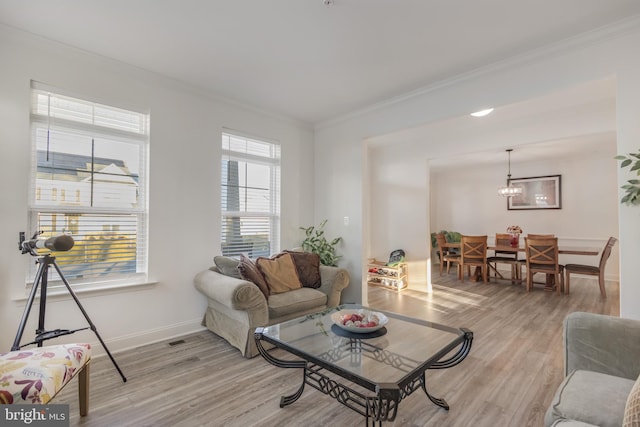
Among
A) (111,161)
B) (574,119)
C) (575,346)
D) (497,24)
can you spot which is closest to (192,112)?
(111,161)

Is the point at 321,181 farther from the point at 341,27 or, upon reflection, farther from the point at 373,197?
the point at 341,27

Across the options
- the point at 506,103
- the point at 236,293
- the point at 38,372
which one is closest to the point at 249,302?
the point at 236,293

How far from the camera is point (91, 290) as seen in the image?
2566 mm

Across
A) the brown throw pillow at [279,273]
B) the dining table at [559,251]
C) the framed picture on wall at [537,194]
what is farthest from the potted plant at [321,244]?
the framed picture on wall at [537,194]

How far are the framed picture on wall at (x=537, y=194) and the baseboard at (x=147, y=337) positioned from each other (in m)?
6.86

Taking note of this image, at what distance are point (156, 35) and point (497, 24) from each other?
260 centimetres

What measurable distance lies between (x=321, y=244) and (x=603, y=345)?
9.92 ft

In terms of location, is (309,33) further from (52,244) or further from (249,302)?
(52,244)

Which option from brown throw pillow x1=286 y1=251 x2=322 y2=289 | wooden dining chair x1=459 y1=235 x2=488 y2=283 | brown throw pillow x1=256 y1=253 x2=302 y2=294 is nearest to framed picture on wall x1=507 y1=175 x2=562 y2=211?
wooden dining chair x1=459 y1=235 x2=488 y2=283

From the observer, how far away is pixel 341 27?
7.38 feet

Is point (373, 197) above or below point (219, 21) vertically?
below

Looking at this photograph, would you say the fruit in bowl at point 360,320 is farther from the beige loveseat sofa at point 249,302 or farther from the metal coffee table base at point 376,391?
the beige loveseat sofa at point 249,302

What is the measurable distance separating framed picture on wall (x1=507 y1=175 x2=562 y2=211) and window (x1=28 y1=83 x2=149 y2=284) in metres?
7.22

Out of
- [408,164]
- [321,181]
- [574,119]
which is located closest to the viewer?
[574,119]
